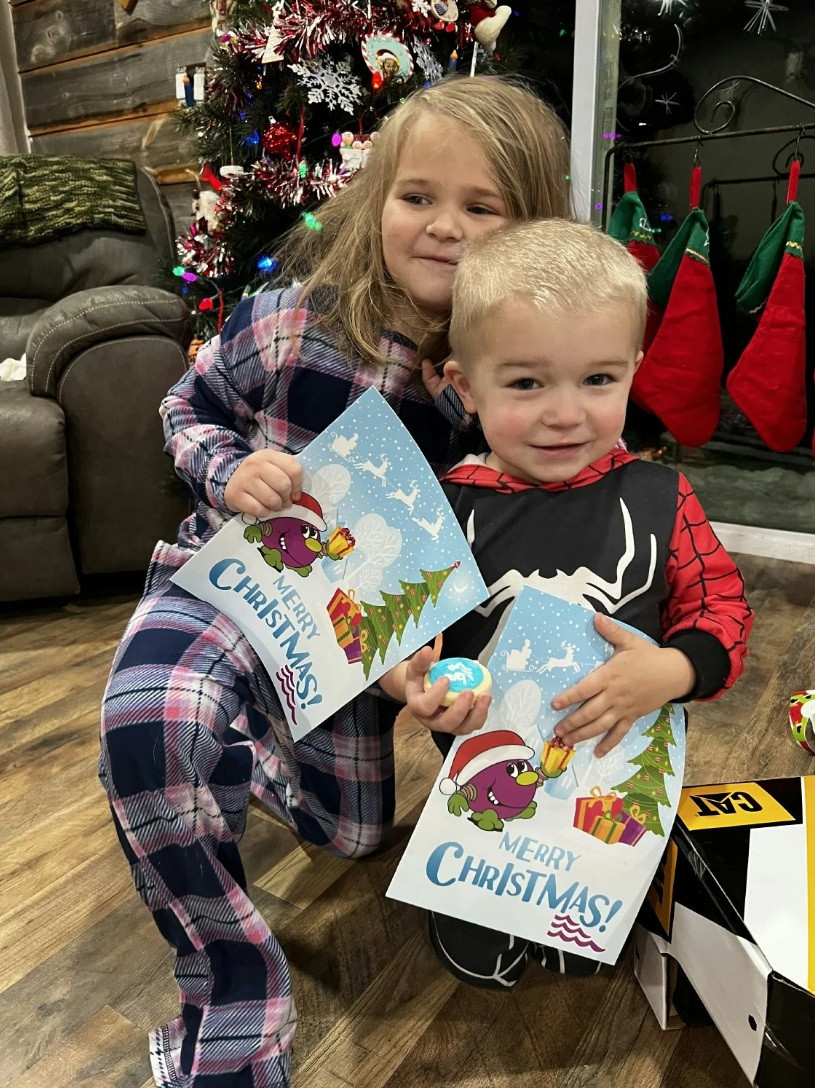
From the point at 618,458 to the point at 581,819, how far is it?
0.33m

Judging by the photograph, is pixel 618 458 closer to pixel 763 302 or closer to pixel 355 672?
pixel 355 672

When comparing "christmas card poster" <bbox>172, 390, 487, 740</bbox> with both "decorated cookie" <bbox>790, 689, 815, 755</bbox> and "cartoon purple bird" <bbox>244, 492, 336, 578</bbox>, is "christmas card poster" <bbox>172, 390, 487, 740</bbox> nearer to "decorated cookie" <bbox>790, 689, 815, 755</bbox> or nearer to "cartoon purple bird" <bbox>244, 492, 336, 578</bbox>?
"cartoon purple bird" <bbox>244, 492, 336, 578</bbox>

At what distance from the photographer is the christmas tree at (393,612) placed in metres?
0.69

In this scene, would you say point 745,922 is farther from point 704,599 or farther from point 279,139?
point 279,139

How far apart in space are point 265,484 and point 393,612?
166 millimetres

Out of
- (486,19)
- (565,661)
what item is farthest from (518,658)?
(486,19)

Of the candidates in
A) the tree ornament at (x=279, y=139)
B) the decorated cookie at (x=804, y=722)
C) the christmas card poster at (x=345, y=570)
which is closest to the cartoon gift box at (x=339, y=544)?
the christmas card poster at (x=345, y=570)

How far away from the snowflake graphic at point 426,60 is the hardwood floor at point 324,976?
131cm

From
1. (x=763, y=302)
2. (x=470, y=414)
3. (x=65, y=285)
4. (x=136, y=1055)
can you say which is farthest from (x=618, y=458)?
(x=65, y=285)

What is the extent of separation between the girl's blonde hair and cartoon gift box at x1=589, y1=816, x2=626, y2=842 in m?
0.49

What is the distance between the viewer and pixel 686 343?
180cm

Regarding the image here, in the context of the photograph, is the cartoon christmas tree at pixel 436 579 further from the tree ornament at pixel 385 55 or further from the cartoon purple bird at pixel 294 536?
the tree ornament at pixel 385 55

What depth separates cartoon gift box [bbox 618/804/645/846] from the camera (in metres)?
0.67

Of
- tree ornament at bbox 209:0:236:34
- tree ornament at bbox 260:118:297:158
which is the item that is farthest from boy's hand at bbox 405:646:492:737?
tree ornament at bbox 209:0:236:34
